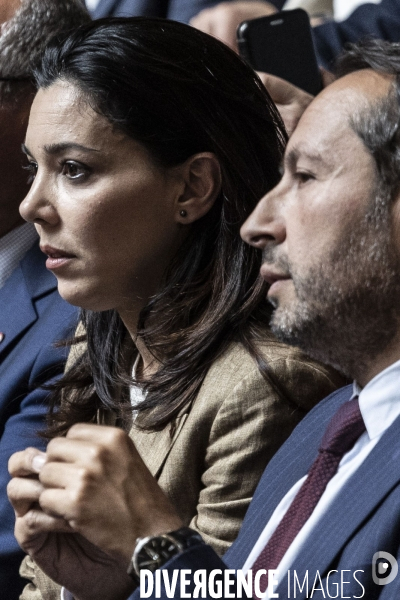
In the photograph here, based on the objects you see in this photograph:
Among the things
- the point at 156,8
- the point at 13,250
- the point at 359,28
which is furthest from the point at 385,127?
the point at 156,8

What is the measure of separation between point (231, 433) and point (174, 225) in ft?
1.18

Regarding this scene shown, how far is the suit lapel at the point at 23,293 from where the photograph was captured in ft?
6.97

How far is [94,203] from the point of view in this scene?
163cm

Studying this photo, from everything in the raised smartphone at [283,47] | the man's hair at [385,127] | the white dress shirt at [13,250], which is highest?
the man's hair at [385,127]

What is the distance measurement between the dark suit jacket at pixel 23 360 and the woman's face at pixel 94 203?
0.38m

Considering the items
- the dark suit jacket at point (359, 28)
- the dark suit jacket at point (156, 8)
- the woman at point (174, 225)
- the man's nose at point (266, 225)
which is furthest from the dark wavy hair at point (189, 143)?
the dark suit jacket at point (156, 8)

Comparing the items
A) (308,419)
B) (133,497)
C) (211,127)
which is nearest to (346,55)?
(211,127)

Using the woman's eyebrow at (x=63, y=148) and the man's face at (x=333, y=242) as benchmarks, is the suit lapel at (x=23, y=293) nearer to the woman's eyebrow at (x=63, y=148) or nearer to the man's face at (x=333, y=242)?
the woman's eyebrow at (x=63, y=148)

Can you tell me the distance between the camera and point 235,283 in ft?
5.43

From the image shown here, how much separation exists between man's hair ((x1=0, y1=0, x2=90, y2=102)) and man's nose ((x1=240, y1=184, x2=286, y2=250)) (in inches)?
43.1

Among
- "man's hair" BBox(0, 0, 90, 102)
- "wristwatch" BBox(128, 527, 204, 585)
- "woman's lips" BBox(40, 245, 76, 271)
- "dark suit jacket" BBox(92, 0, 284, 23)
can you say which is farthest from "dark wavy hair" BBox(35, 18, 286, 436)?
"dark suit jacket" BBox(92, 0, 284, 23)

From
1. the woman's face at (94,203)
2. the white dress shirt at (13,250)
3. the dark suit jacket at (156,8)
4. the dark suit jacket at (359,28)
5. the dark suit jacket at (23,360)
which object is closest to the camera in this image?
the woman's face at (94,203)

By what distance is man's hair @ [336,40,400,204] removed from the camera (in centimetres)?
119

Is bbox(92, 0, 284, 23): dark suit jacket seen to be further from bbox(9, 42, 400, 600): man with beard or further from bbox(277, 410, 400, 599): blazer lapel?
bbox(277, 410, 400, 599): blazer lapel
